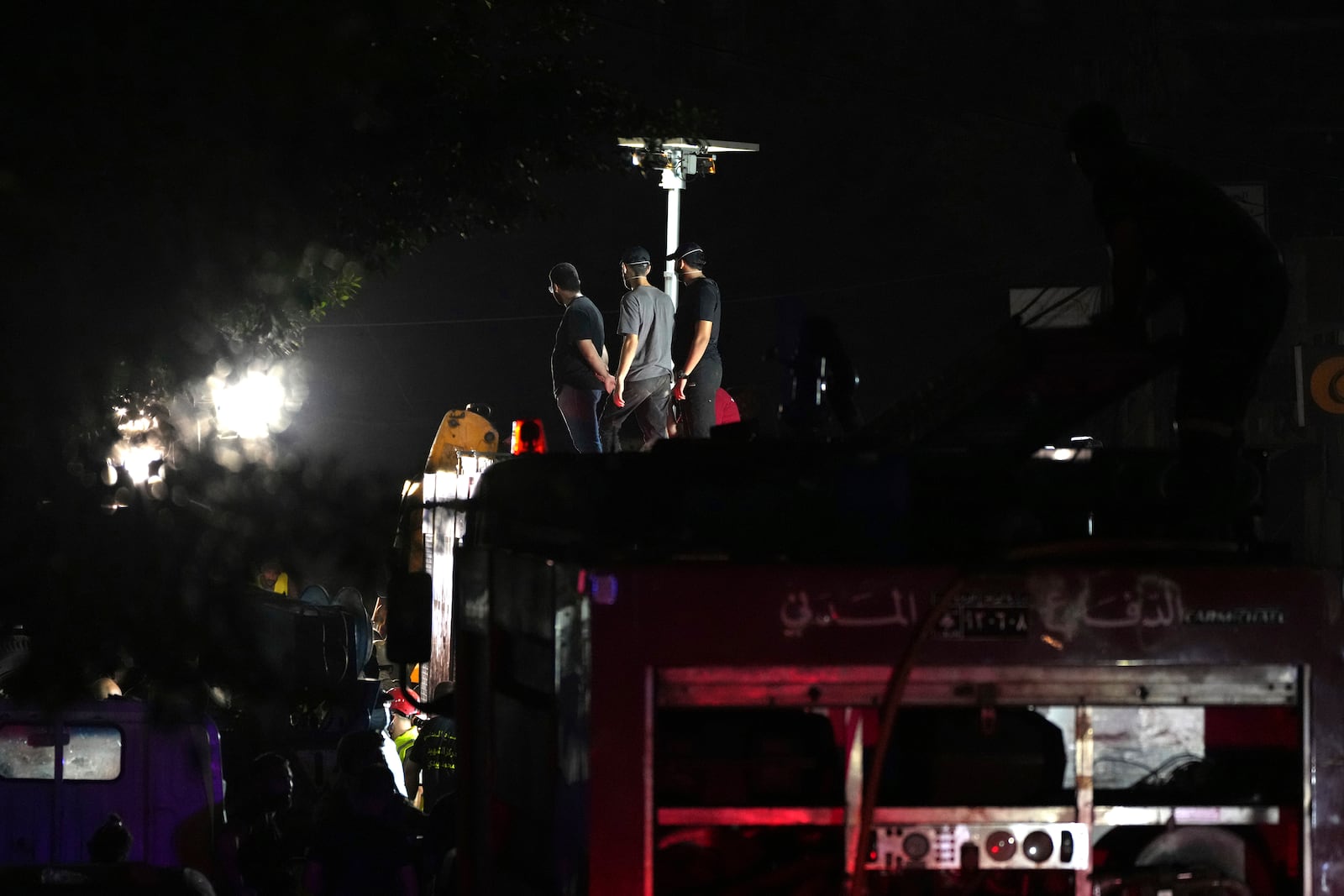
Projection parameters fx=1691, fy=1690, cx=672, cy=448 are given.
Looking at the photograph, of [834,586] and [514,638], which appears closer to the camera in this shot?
[834,586]

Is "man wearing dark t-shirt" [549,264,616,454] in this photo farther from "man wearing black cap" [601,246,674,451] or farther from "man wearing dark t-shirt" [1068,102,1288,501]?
"man wearing dark t-shirt" [1068,102,1288,501]

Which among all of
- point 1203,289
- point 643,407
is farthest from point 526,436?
point 643,407

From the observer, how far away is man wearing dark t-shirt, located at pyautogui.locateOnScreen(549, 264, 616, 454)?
11.3 metres

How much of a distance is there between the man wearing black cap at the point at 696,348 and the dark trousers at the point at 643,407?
13 cm

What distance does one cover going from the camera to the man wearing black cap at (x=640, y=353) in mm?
11922

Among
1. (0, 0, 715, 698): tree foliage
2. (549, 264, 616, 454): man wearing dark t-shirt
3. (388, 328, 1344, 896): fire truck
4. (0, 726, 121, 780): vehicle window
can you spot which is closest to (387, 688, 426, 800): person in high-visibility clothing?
(549, 264, 616, 454): man wearing dark t-shirt

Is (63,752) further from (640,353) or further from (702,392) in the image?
(702,392)

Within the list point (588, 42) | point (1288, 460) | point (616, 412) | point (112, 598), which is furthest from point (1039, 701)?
point (588, 42)

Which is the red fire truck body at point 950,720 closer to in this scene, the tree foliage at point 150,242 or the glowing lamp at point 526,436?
the tree foliage at point 150,242

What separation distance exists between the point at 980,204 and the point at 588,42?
818cm

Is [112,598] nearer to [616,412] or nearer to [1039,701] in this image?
[1039,701]

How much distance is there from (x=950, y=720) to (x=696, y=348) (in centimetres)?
805

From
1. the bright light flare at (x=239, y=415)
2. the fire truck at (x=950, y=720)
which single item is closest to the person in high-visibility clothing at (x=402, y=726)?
the bright light flare at (x=239, y=415)

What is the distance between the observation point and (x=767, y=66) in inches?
1293
